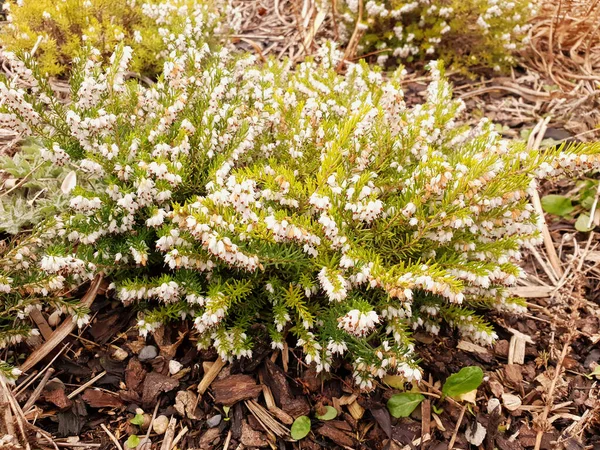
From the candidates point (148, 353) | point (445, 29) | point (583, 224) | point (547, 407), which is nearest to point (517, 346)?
point (547, 407)

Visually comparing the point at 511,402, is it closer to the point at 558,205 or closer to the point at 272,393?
the point at 272,393

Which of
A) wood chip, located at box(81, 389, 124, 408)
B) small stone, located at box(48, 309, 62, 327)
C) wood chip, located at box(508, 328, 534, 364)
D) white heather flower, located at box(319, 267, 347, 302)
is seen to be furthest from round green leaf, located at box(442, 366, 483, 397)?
small stone, located at box(48, 309, 62, 327)

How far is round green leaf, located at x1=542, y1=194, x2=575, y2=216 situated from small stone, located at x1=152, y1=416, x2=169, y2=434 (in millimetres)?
3126

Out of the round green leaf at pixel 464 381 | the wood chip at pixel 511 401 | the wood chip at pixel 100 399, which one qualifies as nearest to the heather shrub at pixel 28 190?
the wood chip at pixel 100 399

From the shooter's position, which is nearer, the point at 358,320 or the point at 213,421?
the point at 358,320

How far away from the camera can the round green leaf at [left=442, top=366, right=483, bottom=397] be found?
8.11 feet

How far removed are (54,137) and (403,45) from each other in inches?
144

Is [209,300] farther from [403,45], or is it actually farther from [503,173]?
[403,45]

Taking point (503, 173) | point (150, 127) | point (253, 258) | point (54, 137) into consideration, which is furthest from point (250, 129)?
point (503, 173)

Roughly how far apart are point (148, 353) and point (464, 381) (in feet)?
5.64

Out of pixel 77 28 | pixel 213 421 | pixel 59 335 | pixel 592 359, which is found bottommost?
pixel 592 359

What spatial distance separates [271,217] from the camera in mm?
2064

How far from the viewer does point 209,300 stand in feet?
7.34

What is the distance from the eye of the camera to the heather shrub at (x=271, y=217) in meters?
2.16
